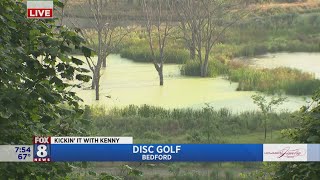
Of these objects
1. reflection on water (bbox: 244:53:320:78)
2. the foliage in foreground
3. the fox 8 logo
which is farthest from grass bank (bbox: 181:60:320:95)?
the fox 8 logo

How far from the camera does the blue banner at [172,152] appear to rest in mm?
4160

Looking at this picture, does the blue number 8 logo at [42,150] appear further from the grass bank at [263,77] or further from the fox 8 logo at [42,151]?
the grass bank at [263,77]

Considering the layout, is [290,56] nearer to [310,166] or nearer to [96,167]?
[96,167]

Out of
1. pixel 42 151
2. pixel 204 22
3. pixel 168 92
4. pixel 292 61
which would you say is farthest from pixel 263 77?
pixel 42 151

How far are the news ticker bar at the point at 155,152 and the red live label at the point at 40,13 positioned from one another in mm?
921

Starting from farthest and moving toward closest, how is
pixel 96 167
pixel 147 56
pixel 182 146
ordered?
pixel 147 56, pixel 96 167, pixel 182 146

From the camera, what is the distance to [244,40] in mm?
25609

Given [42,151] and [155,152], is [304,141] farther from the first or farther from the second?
[42,151]

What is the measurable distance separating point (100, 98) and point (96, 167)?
18.3 feet

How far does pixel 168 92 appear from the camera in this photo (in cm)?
1684

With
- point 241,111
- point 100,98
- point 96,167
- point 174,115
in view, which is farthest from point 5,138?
point 100,98

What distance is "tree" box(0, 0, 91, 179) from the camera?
4.41 metres

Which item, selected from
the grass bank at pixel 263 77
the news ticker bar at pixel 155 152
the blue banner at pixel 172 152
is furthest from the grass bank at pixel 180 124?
the blue banner at pixel 172 152

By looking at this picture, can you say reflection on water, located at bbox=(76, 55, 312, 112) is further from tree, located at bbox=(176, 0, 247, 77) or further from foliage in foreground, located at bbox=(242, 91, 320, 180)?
foliage in foreground, located at bbox=(242, 91, 320, 180)
